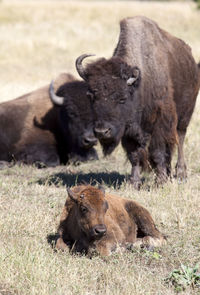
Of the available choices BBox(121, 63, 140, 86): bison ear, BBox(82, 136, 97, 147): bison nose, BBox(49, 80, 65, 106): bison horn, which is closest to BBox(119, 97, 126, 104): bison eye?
BBox(121, 63, 140, 86): bison ear

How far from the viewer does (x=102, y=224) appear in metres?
5.78

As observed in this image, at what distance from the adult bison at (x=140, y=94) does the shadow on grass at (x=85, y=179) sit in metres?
0.44

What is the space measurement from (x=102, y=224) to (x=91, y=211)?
0.60ft

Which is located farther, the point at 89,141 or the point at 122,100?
the point at 89,141

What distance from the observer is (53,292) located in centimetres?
516

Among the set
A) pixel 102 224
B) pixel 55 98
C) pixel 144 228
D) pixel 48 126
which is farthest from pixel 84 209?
pixel 48 126

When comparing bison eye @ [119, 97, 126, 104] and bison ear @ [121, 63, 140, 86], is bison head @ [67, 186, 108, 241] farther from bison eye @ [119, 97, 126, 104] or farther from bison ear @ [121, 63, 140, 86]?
bison ear @ [121, 63, 140, 86]

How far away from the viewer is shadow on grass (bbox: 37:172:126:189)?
937 centimetres

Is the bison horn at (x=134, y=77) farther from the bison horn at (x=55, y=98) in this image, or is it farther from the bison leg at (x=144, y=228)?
the bison horn at (x=55, y=98)

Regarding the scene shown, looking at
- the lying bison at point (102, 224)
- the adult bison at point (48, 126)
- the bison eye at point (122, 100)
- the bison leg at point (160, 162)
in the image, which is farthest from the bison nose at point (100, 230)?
the adult bison at point (48, 126)

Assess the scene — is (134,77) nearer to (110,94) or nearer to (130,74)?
(130,74)

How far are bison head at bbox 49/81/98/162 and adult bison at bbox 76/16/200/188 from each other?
2.11 m

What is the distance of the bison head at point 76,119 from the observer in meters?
11.5

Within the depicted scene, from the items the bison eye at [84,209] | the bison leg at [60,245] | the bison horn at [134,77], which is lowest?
the bison leg at [60,245]
